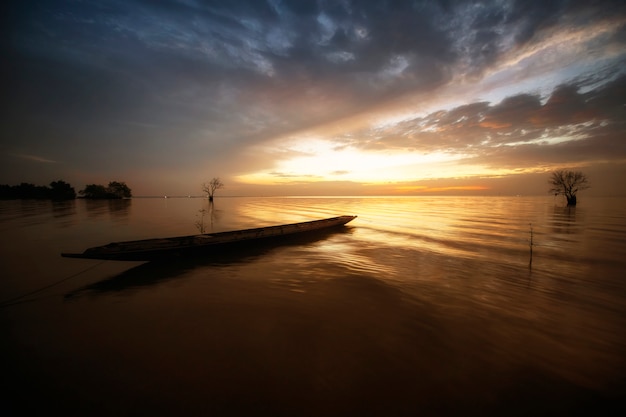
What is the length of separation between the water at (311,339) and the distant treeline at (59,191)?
104m

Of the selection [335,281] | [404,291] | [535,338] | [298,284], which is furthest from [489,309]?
[298,284]

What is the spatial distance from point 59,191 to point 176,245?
10879 centimetres

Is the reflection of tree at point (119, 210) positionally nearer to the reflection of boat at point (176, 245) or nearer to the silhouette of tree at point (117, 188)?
the reflection of boat at point (176, 245)

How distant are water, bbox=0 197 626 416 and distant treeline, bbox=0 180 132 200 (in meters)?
104

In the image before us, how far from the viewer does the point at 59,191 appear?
264ft

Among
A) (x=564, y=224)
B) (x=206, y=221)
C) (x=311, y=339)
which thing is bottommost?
(x=311, y=339)

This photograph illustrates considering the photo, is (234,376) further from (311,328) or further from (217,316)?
(217,316)

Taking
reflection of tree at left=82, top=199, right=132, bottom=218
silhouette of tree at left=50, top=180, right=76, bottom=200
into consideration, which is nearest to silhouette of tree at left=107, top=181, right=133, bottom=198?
silhouette of tree at left=50, top=180, right=76, bottom=200

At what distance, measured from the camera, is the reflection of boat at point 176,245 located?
26.4ft

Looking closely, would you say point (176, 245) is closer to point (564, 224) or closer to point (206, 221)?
point (206, 221)

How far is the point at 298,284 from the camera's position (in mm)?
8070

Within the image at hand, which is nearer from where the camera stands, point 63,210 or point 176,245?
point 176,245

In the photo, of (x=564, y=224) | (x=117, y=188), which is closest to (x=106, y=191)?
(x=117, y=188)

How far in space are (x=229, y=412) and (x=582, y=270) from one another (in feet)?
45.5
